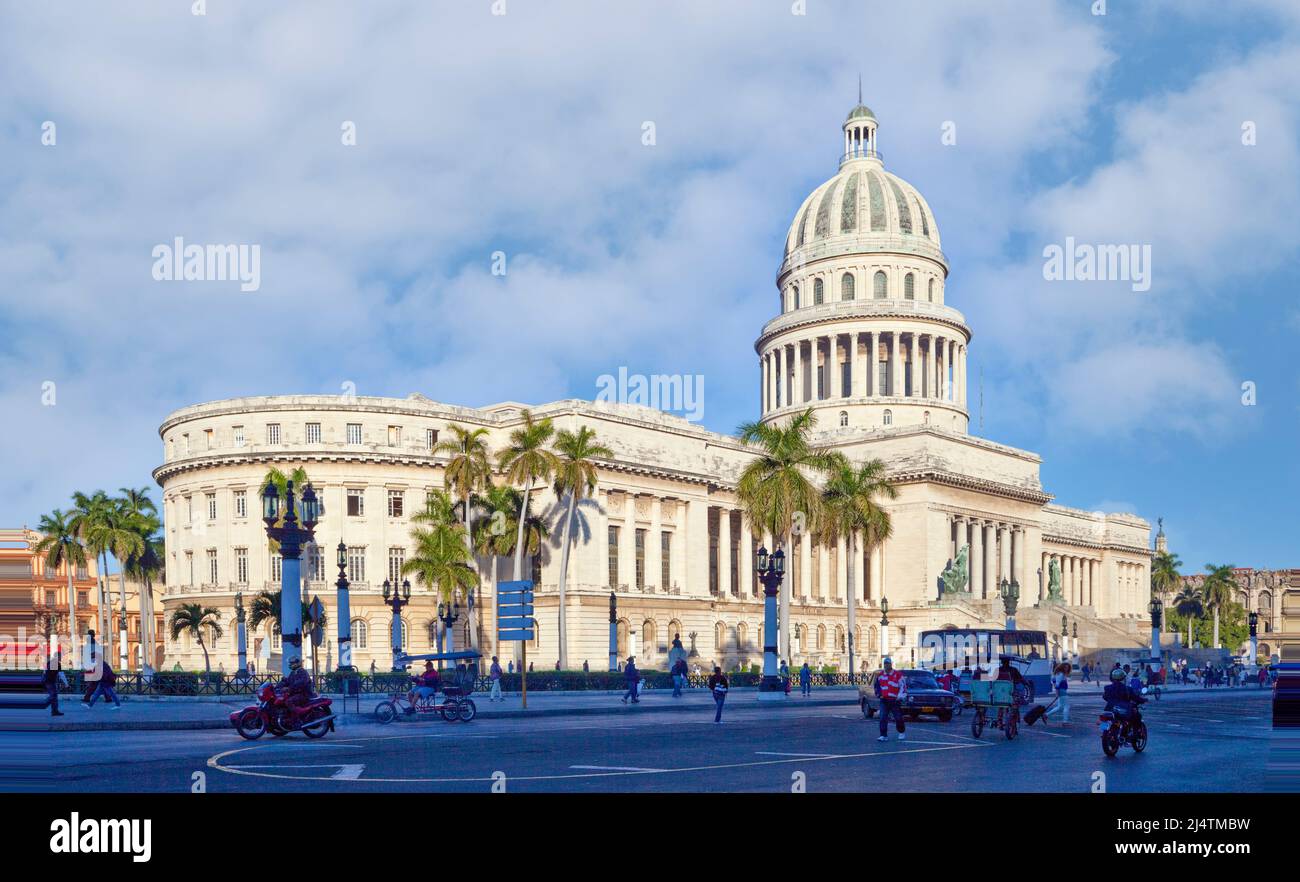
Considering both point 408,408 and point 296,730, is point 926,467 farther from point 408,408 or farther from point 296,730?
point 296,730

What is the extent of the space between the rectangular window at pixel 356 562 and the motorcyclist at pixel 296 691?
5172 centimetres

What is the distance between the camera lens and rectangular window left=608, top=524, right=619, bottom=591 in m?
77.1

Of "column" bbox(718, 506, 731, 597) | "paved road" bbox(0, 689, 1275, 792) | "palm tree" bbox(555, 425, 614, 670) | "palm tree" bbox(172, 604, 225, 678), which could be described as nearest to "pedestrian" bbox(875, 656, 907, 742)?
"paved road" bbox(0, 689, 1275, 792)

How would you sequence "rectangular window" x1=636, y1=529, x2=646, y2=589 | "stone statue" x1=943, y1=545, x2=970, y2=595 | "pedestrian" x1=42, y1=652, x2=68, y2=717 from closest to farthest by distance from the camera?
"pedestrian" x1=42, y1=652, x2=68, y2=717
"rectangular window" x1=636, y1=529, x2=646, y2=589
"stone statue" x1=943, y1=545, x2=970, y2=595

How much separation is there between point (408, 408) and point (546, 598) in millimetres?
14764

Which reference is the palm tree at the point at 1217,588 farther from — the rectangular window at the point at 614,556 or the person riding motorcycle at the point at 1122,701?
the person riding motorcycle at the point at 1122,701

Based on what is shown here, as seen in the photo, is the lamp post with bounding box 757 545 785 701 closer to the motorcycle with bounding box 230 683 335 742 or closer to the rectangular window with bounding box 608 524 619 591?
the motorcycle with bounding box 230 683 335 742

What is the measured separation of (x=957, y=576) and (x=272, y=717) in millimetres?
73400

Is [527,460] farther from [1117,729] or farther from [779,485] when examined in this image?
[1117,729]

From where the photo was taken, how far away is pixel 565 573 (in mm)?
71625

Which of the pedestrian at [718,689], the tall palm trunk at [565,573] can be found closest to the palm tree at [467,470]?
the tall palm trunk at [565,573]

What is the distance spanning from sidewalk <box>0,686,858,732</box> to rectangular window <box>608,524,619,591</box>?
2292 centimetres

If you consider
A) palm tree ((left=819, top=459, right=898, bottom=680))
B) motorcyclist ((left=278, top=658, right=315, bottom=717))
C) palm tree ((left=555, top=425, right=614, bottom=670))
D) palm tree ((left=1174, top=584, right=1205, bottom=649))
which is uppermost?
palm tree ((left=555, top=425, right=614, bottom=670))

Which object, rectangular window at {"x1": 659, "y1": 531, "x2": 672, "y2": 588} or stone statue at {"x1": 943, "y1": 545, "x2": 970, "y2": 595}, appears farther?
stone statue at {"x1": 943, "y1": 545, "x2": 970, "y2": 595}
